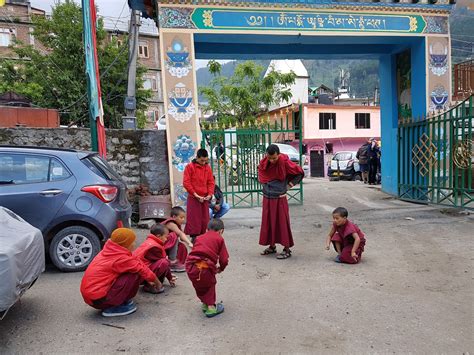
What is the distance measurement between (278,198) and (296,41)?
4799 millimetres

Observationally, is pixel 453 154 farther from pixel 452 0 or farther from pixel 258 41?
pixel 258 41

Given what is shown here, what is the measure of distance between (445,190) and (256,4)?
18.5ft

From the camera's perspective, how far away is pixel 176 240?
198 inches

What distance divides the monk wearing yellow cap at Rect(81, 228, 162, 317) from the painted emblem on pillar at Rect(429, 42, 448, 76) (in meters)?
8.20

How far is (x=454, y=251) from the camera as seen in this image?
19.0 feet

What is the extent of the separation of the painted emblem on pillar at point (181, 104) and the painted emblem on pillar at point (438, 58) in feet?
17.7

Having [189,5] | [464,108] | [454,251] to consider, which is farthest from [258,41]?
Answer: [454,251]

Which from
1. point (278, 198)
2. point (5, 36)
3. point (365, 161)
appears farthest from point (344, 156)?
point (5, 36)

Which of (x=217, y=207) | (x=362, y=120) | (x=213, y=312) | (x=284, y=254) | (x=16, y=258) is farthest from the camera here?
(x=362, y=120)

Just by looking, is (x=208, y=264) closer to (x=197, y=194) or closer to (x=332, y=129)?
(x=197, y=194)

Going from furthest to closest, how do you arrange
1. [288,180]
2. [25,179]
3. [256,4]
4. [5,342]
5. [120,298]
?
[256,4]
[288,180]
[25,179]
[120,298]
[5,342]

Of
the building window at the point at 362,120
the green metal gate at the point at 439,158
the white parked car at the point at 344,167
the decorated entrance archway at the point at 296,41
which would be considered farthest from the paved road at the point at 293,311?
the building window at the point at 362,120

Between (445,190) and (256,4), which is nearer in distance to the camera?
(256,4)

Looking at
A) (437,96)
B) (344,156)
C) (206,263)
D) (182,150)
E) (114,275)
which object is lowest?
(114,275)
